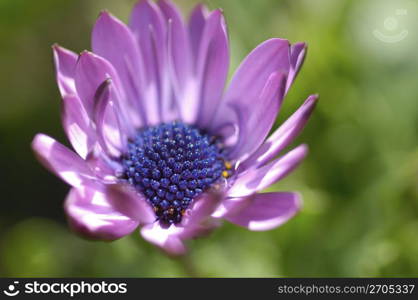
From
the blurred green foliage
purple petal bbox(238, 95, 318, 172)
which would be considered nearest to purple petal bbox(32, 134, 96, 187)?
purple petal bbox(238, 95, 318, 172)

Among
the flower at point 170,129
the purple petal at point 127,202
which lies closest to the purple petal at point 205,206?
the flower at point 170,129

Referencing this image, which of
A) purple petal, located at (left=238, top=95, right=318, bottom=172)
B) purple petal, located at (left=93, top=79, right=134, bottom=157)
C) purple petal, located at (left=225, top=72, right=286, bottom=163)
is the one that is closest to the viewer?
purple petal, located at (left=238, top=95, right=318, bottom=172)

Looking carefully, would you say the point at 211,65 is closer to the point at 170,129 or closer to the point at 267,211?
the point at 170,129

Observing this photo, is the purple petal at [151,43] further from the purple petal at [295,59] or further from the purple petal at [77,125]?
the purple petal at [295,59]

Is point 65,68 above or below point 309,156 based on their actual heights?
below

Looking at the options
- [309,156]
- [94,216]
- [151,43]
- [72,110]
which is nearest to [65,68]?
[72,110]

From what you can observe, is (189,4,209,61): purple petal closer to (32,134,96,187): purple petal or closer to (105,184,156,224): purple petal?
(32,134,96,187): purple petal
